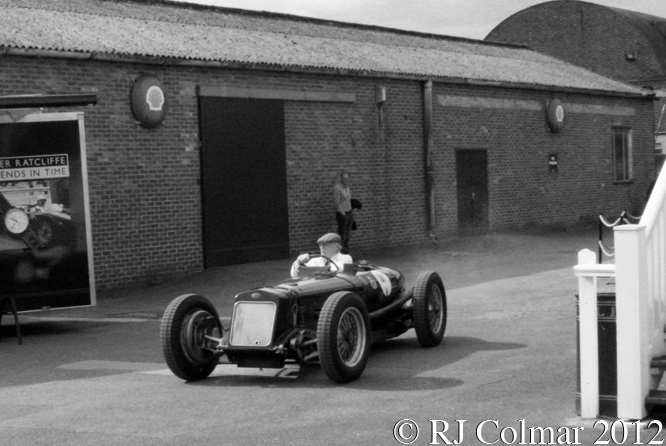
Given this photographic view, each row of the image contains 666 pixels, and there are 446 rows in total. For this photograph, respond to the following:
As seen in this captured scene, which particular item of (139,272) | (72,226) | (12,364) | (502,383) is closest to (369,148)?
(139,272)

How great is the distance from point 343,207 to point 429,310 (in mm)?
11452

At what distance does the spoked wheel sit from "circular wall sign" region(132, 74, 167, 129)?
29.5 feet

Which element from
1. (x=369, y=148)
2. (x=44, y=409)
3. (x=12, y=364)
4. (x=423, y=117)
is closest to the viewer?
(x=44, y=409)

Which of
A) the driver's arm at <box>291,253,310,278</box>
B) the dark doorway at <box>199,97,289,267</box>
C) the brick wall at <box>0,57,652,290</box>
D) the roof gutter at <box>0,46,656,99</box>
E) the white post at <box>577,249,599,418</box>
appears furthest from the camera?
the dark doorway at <box>199,97,289,267</box>

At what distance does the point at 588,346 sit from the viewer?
7.66m

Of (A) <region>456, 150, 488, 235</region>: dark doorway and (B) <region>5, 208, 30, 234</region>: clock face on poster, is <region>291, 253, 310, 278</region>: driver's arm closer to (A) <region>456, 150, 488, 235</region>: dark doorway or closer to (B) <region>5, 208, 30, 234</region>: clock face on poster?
(B) <region>5, 208, 30, 234</region>: clock face on poster

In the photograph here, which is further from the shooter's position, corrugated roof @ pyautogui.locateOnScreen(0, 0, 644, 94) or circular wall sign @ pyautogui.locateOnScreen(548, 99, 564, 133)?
circular wall sign @ pyautogui.locateOnScreen(548, 99, 564, 133)

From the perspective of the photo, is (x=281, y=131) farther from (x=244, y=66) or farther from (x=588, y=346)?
(x=588, y=346)

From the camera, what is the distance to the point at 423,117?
25.8 meters

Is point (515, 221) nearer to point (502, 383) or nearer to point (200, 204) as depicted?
point (200, 204)

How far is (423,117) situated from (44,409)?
709 inches

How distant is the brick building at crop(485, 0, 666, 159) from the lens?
4806 cm

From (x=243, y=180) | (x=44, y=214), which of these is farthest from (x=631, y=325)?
(x=243, y=180)

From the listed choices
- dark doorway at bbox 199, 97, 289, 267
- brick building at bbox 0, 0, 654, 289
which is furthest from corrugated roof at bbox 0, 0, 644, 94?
dark doorway at bbox 199, 97, 289, 267
